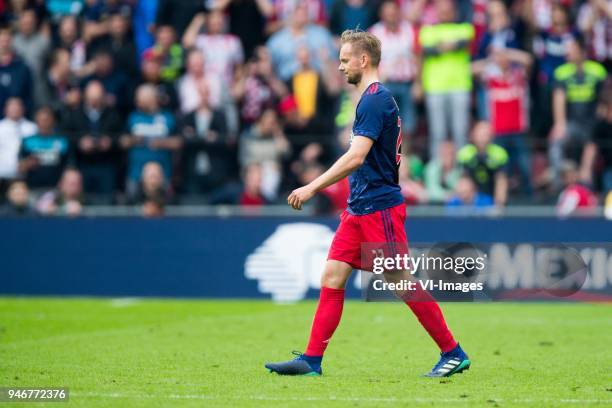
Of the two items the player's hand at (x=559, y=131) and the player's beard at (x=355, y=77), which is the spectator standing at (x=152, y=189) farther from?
the player's beard at (x=355, y=77)

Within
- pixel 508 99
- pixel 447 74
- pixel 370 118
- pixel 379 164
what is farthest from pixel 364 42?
pixel 508 99

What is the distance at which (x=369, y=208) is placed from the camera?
27.3 ft

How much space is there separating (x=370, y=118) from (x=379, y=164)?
14.6 inches

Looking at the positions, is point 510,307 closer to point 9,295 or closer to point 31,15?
point 9,295

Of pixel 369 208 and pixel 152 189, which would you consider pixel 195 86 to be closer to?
pixel 152 189

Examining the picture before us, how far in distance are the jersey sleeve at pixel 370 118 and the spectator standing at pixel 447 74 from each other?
952cm

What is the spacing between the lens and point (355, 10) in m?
18.7

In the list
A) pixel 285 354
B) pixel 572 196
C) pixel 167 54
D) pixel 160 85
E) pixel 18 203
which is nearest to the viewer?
pixel 285 354

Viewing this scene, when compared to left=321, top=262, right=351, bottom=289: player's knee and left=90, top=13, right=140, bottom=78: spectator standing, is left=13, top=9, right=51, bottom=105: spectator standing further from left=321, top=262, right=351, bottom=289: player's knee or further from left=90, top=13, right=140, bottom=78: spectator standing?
left=321, top=262, right=351, bottom=289: player's knee

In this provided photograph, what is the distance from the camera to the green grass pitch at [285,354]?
764 centimetres

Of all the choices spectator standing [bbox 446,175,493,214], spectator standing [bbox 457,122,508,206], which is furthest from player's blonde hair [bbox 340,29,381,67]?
spectator standing [bbox 457,122,508,206]

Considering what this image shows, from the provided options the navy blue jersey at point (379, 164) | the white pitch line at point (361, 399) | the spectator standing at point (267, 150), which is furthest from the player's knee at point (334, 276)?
the spectator standing at point (267, 150)

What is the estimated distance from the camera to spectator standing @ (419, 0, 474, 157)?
17.5 m

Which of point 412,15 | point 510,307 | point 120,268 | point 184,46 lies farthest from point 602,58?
point 120,268
